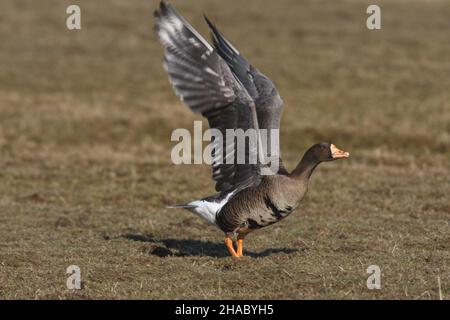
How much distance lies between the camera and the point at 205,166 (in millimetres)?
18938

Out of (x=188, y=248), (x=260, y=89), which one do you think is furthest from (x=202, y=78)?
(x=188, y=248)

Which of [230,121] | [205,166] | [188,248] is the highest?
[230,121]

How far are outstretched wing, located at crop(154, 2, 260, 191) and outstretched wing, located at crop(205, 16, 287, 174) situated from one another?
17.1 inches

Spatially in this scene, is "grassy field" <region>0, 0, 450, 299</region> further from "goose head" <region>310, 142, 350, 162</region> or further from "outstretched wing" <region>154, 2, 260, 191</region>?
"outstretched wing" <region>154, 2, 260, 191</region>

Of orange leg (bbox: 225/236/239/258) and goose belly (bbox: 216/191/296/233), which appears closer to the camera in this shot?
goose belly (bbox: 216/191/296/233)

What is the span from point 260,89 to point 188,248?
7.76 ft

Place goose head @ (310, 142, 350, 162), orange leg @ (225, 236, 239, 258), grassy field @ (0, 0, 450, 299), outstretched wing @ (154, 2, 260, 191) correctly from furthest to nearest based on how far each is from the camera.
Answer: orange leg @ (225, 236, 239, 258), goose head @ (310, 142, 350, 162), grassy field @ (0, 0, 450, 299), outstretched wing @ (154, 2, 260, 191)

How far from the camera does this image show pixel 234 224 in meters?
10.4

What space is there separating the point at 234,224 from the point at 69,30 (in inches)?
1069

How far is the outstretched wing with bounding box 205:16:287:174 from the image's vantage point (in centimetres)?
1048

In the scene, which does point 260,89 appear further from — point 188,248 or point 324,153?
point 188,248

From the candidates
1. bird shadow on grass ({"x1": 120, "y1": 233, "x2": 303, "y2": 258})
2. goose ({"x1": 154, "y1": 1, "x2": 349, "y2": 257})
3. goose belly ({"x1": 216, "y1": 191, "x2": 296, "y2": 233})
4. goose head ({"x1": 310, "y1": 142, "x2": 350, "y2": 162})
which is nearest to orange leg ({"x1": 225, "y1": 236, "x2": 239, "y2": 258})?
goose ({"x1": 154, "y1": 1, "x2": 349, "y2": 257})

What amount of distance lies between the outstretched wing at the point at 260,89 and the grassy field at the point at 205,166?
5.23ft

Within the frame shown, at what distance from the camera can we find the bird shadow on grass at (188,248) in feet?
36.2
